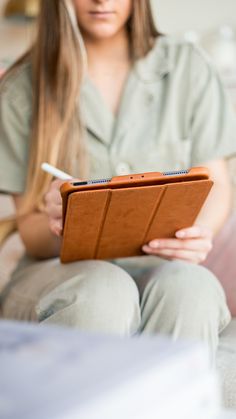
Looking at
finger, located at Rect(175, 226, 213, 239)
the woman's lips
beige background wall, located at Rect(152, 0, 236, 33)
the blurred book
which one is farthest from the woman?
beige background wall, located at Rect(152, 0, 236, 33)

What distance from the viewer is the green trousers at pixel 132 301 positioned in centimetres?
100

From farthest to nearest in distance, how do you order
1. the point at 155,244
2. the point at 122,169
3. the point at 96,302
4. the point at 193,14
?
the point at 193,14, the point at 122,169, the point at 155,244, the point at 96,302

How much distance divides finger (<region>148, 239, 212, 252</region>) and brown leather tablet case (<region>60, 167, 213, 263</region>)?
0.03 ft

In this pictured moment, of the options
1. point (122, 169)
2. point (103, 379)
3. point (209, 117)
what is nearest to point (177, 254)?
point (122, 169)

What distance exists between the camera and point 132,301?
40.3 inches

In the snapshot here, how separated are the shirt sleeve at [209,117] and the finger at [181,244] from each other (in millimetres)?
279

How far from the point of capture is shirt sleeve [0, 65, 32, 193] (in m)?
1.39

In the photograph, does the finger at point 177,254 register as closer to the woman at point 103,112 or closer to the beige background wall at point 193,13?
the woman at point 103,112

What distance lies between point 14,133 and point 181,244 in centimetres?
43

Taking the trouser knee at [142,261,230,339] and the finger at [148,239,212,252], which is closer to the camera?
the trouser knee at [142,261,230,339]

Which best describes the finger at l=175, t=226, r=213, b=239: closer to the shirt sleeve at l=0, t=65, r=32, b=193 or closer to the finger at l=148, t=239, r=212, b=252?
the finger at l=148, t=239, r=212, b=252

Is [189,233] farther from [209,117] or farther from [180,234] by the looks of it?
[209,117]

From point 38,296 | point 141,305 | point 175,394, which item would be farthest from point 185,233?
point 175,394

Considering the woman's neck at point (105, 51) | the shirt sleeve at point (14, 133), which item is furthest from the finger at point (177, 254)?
the woman's neck at point (105, 51)
